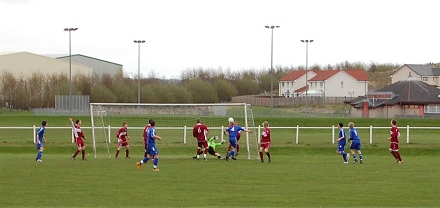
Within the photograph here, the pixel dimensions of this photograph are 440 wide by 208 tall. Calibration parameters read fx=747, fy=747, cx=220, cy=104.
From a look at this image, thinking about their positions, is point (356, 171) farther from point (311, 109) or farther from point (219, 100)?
point (219, 100)

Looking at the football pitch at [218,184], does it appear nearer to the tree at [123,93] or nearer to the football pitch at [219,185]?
the football pitch at [219,185]

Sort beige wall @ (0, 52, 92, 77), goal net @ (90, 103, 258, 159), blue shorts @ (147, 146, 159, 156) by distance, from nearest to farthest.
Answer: blue shorts @ (147, 146, 159, 156), goal net @ (90, 103, 258, 159), beige wall @ (0, 52, 92, 77)

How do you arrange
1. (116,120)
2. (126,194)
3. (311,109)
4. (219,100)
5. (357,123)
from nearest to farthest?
1. (126,194)
2. (116,120)
3. (357,123)
4. (311,109)
5. (219,100)

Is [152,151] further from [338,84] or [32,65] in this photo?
[338,84]

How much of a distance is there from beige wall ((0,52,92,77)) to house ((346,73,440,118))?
36578mm

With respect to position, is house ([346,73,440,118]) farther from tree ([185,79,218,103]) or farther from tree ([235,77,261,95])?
tree ([235,77,261,95])

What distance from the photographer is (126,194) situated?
58.4 feet

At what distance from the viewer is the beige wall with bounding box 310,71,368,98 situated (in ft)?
400

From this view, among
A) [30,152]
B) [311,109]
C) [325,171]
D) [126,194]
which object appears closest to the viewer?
[126,194]

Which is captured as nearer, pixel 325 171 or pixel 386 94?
pixel 325 171

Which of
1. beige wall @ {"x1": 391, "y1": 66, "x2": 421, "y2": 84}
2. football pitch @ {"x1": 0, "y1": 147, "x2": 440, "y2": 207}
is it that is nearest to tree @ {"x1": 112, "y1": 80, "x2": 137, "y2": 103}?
beige wall @ {"x1": 391, "y1": 66, "x2": 421, "y2": 84}

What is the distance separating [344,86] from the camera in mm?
122875

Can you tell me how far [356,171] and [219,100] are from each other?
90.2 metres

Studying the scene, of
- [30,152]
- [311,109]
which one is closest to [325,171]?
[30,152]
